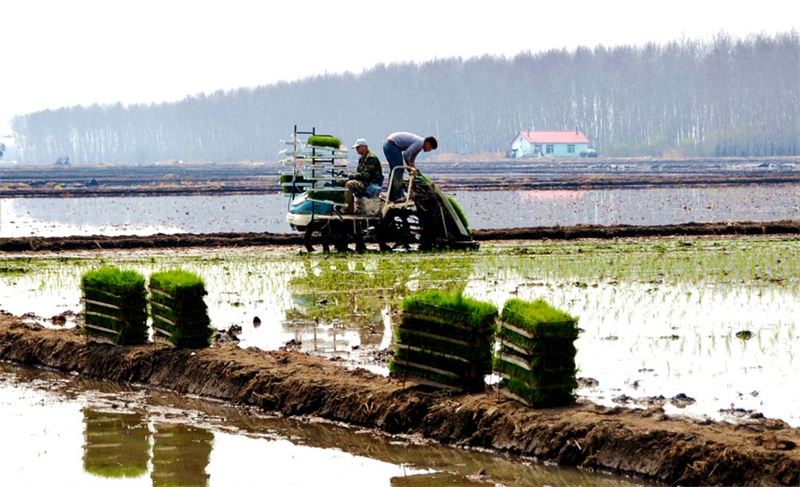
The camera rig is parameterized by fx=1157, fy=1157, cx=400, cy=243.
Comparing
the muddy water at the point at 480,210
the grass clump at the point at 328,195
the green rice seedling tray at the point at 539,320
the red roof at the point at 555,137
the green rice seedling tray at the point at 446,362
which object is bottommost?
the muddy water at the point at 480,210

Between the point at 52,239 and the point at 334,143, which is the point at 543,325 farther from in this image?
the point at 52,239

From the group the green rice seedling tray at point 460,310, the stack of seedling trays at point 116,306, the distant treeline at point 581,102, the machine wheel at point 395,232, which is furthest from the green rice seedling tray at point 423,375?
the distant treeline at point 581,102

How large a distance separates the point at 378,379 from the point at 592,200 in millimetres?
41499

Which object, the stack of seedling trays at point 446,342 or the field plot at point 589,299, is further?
the field plot at point 589,299

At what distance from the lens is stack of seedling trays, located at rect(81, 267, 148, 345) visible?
1263 centimetres

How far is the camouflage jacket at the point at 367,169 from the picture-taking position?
23.1 metres

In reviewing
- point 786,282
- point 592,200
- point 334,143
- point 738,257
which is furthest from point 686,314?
point 592,200

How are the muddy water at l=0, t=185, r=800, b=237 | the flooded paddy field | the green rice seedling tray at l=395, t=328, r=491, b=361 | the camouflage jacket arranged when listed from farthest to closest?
the muddy water at l=0, t=185, r=800, b=237
the camouflage jacket
the flooded paddy field
the green rice seedling tray at l=395, t=328, r=491, b=361

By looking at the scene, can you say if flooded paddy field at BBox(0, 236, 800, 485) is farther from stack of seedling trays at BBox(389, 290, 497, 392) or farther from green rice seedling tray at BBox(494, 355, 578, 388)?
stack of seedling trays at BBox(389, 290, 497, 392)

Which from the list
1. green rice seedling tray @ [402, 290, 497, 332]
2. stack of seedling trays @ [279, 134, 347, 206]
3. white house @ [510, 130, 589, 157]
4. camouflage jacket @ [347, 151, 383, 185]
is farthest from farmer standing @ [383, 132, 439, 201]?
white house @ [510, 130, 589, 157]

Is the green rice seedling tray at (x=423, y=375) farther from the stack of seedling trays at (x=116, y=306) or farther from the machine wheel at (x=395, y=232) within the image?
Answer: the machine wheel at (x=395, y=232)

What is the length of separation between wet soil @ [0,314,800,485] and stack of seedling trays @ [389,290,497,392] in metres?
0.14

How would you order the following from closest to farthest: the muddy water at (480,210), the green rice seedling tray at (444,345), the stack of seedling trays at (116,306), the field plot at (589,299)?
the green rice seedling tray at (444,345) < the field plot at (589,299) < the stack of seedling trays at (116,306) < the muddy water at (480,210)

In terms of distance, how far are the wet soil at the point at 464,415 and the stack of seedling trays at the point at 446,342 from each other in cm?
14
